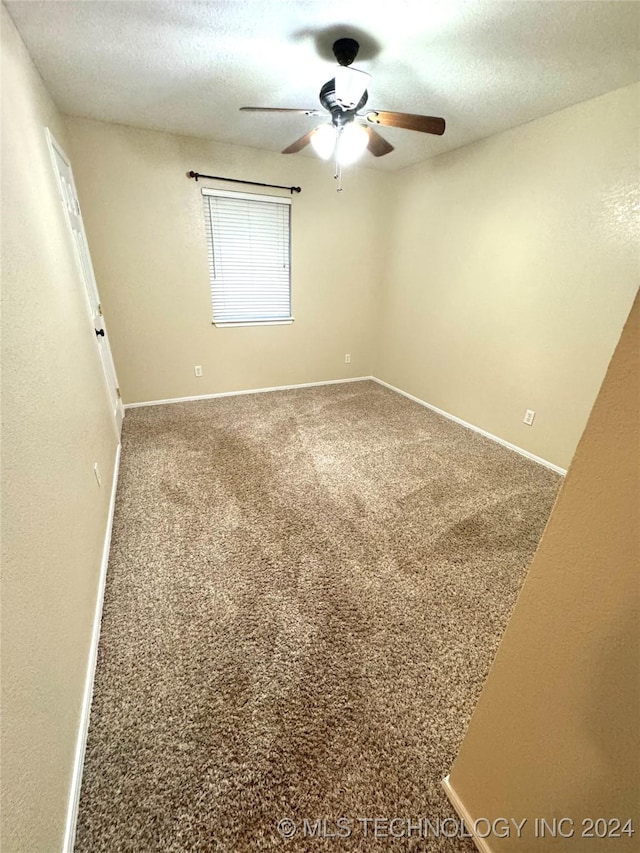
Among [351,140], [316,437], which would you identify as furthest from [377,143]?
[316,437]

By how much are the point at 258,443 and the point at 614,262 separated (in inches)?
110

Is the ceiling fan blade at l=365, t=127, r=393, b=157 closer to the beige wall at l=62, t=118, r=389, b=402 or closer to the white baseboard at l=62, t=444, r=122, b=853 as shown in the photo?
the beige wall at l=62, t=118, r=389, b=402

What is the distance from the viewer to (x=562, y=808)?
0.67 metres

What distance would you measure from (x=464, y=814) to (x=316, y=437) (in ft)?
7.67

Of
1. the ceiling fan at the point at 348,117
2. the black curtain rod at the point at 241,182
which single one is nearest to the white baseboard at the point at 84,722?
the ceiling fan at the point at 348,117

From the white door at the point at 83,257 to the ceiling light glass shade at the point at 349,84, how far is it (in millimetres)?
1719

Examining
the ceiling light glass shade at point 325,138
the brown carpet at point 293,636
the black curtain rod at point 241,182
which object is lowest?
the brown carpet at point 293,636

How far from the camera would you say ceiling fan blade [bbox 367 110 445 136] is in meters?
1.68

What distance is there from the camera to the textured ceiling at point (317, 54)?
144 centimetres

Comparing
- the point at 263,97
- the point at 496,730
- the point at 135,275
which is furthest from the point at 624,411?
the point at 135,275

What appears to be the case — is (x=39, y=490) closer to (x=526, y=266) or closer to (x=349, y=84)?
(x=349, y=84)

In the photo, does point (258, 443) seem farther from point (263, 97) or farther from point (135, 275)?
point (263, 97)

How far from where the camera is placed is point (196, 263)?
3236 mm

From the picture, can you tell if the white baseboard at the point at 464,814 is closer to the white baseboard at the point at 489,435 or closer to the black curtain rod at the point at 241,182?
the white baseboard at the point at 489,435
